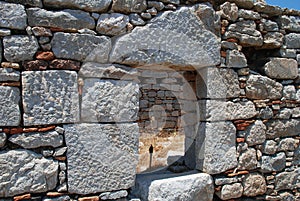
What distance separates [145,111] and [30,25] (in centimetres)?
592

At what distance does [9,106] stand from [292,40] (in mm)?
3111

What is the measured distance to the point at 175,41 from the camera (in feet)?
8.48

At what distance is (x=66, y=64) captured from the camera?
221 cm

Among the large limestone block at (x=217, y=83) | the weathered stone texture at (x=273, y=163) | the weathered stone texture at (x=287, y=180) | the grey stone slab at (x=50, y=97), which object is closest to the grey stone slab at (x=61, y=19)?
the grey stone slab at (x=50, y=97)

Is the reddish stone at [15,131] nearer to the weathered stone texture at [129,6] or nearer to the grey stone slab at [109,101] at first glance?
the grey stone slab at [109,101]

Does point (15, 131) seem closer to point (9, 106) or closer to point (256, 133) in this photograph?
point (9, 106)

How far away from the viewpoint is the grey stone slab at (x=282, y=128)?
126 inches

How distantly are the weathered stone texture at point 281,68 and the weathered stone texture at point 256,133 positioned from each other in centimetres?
60

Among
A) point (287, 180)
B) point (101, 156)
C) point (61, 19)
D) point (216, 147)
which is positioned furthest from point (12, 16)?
point (287, 180)

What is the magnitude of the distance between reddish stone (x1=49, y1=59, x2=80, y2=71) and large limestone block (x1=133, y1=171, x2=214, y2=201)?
1.26m

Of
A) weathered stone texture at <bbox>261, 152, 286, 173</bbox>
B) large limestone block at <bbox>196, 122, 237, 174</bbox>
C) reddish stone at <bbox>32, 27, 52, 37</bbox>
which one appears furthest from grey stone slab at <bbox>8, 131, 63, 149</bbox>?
weathered stone texture at <bbox>261, 152, 286, 173</bbox>

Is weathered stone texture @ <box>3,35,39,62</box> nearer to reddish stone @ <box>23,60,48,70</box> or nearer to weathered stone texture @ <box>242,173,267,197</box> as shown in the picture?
reddish stone @ <box>23,60,48,70</box>

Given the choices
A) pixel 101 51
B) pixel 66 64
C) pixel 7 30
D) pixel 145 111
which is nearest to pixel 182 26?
pixel 101 51

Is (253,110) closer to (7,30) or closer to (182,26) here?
(182,26)
